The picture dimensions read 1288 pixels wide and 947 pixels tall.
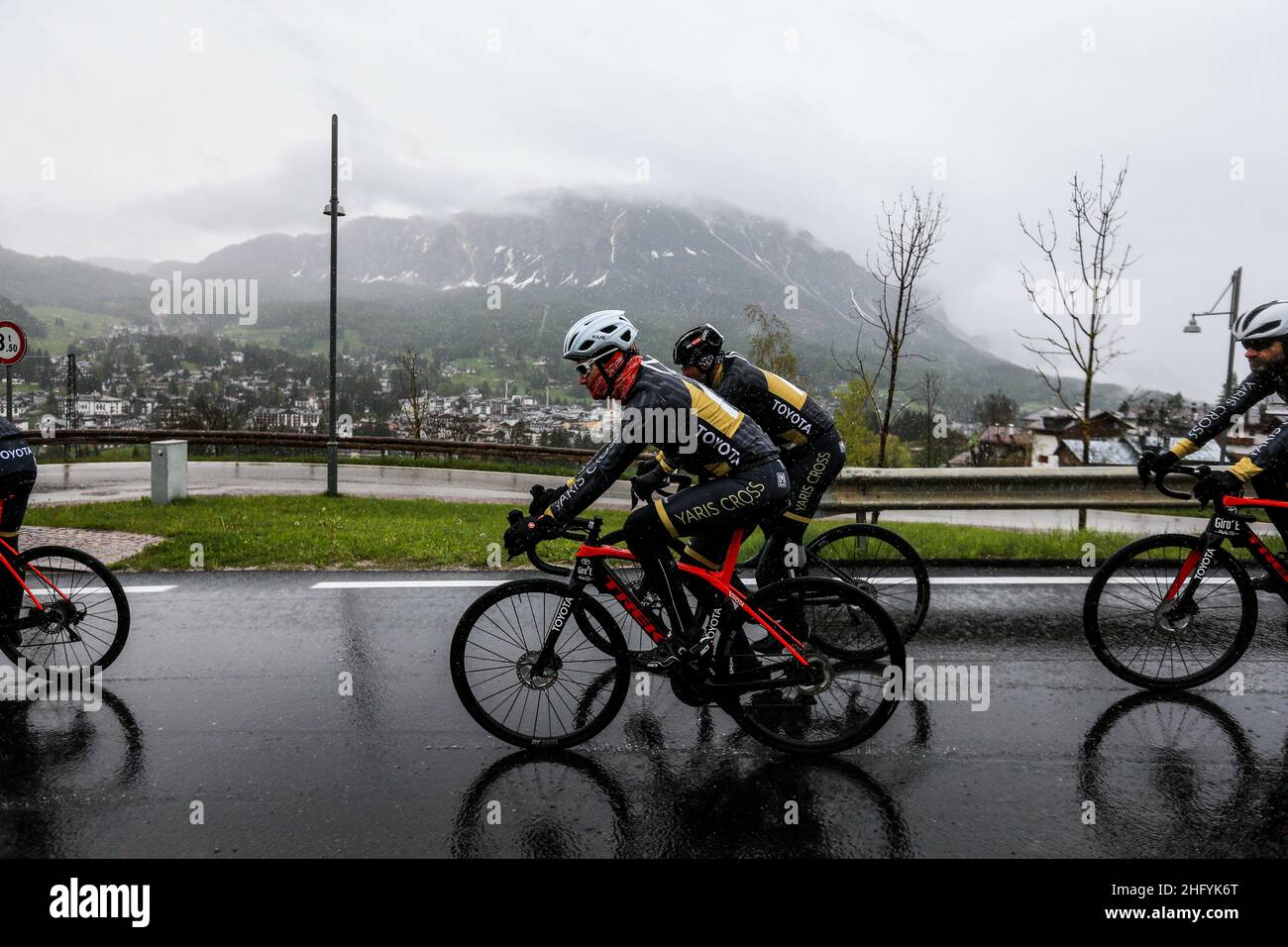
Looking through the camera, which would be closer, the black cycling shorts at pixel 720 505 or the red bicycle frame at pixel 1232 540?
the black cycling shorts at pixel 720 505

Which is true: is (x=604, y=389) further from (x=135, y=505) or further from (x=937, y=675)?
(x=135, y=505)

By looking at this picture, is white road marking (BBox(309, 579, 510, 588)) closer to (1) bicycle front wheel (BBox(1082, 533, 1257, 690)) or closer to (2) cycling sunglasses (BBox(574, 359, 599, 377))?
(2) cycling sunglasses (BBox(574, 359, 599, 377))

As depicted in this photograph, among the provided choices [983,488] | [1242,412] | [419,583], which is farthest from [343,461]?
[1242,412]

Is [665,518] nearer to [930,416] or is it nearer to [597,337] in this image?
[597,337]

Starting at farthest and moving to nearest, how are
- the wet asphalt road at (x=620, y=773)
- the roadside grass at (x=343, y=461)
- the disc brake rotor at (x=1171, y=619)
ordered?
the roadside grass at (x=343, y=461) < the disc brake rotor at (x=1171, y=619) < the wet asphalt road at (x=620, y=773)

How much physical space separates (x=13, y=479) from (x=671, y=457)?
12.6 feet

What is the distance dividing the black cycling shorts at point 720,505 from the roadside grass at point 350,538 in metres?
4.24

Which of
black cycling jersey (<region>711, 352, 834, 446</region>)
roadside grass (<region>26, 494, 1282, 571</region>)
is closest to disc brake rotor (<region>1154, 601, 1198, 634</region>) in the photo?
black cycling jersey (<region>711, 352, 834, 446</region>)

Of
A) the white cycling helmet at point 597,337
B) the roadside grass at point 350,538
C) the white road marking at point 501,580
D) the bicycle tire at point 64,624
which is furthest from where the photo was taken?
the roadside grass at point 350,538

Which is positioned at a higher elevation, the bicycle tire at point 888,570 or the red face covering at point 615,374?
the red face covering at point 615,374

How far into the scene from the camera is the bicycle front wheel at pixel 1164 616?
4797 millimetres

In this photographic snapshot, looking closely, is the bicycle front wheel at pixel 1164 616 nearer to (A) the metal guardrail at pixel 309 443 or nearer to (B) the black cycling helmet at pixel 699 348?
(B) the black cycling helmet at pixel 699 348

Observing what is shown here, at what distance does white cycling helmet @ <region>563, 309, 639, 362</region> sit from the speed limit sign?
12.5 m

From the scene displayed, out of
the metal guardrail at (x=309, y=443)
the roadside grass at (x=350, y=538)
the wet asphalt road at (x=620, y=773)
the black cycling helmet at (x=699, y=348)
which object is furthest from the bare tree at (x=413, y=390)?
the black cycling helmet at (x=699, y=348)
